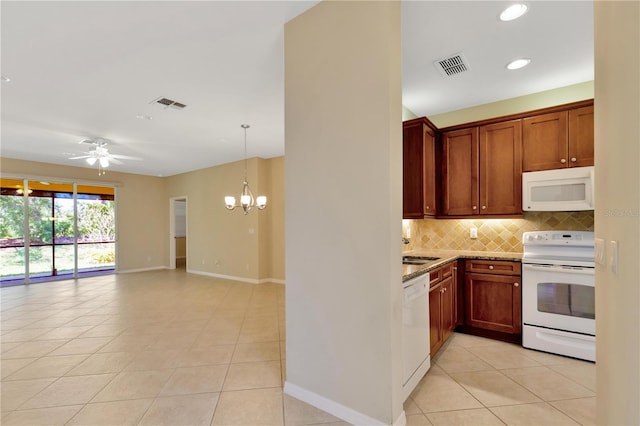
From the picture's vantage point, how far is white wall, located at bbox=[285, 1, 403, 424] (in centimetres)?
165

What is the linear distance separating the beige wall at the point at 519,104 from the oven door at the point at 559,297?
1.90 metres

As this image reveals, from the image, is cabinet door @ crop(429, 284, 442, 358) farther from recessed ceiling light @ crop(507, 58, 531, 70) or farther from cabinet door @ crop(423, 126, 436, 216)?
recessed ceiling light @ crop(507, 58, 531, 70)

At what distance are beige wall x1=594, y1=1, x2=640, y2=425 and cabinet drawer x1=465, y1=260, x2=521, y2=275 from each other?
1.86m

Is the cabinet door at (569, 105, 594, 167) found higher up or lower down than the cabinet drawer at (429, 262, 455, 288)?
higher up

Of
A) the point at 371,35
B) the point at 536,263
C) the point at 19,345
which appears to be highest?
the point at 371,35

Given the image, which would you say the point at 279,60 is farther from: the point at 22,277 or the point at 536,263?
the point at 22,277

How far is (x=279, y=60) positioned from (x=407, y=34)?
1.11 m

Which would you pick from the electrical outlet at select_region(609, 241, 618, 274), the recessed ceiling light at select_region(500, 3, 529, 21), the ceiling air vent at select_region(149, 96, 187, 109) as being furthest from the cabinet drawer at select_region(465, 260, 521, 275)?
the ceiling air vent at select_region(149, 96, 187, 109)

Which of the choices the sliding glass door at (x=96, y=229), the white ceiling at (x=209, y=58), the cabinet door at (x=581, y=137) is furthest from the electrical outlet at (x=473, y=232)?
the sliding glass door at (x=96, y=229)

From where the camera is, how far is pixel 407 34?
222 cm

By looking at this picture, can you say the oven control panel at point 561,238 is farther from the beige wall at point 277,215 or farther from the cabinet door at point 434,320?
the beige wall at point 277,215

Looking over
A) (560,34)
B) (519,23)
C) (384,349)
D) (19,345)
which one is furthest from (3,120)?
(560,34)

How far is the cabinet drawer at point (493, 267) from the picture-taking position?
2.88 meters

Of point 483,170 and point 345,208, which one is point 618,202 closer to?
point 345,208
